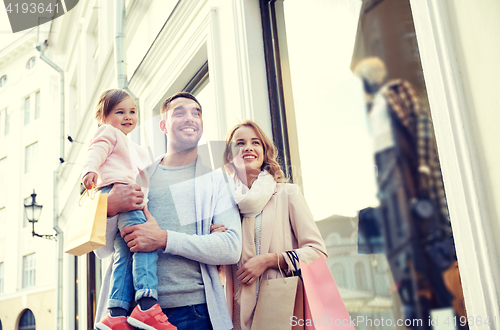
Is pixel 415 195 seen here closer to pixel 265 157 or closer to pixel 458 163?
pixel 458 163

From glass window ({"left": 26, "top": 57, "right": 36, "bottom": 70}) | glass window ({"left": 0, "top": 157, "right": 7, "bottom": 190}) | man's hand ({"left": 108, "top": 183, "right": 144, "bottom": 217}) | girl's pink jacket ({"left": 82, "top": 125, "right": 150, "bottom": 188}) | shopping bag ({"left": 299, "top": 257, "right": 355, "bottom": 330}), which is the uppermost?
glass window ({"left": 26, "top": 57, "right": 36, "bottom": 70})

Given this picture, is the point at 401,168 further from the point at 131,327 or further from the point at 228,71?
the point at 228,71

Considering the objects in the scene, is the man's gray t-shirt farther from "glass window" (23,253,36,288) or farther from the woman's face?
"glass window" (23,253,36,288)

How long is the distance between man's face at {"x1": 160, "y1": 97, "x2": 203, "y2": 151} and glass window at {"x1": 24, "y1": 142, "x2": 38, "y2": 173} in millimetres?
16039

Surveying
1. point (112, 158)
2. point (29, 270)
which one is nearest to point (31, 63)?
point (29, 270)

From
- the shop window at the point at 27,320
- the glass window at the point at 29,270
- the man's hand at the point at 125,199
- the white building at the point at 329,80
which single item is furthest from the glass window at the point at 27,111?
the man's hand at the point at 125,199

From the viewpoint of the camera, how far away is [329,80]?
8.55ft

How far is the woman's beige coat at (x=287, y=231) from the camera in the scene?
5.73 feet

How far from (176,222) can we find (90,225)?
0.33 metres

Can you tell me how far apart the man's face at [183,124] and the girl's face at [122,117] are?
16 centimetres

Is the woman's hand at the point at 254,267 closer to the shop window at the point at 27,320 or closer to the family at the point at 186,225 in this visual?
the family at the point at 186,225

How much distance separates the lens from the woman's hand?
168cm

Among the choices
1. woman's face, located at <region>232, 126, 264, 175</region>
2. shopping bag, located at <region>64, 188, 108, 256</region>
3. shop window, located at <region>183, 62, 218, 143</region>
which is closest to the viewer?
shopping bag, located at <region>64, 188, 108, 256</region>

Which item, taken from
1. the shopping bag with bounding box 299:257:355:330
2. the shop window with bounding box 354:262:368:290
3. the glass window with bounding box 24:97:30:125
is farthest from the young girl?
the glass window with bounding box 24:97:30:125
